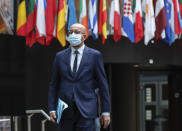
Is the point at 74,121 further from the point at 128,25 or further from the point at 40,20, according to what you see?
the point at 128,25

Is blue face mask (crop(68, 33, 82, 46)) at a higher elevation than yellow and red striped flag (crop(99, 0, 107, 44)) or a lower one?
lower

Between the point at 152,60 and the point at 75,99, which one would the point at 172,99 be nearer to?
the point at 152,60

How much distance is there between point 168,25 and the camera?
11961mm

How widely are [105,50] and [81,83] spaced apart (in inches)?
299

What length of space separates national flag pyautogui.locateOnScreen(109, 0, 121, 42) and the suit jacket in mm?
6310

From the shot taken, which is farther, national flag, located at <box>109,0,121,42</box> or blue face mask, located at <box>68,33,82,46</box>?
national flag, located at <box>109,0,121,42</box>

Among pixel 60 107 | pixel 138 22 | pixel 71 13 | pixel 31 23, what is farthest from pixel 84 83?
pixel 138 22

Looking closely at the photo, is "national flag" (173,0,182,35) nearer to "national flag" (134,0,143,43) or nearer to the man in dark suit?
"national flag" (134,0,143,43)

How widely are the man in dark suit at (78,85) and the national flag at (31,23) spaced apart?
5.92 meters

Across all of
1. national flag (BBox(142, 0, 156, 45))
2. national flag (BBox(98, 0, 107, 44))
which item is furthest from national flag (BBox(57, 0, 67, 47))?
national flag (BBox(142, 0, 156, 45))

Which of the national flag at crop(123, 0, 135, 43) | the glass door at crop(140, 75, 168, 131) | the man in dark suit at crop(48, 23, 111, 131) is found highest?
the national flag at crop(123, 0, 135, 43)

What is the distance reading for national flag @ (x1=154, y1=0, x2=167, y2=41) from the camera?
1194 cm

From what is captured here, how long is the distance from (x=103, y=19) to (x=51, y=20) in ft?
4.05

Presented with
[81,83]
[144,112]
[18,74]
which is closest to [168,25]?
[144,112]
